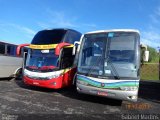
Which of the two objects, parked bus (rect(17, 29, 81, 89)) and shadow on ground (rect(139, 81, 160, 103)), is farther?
shadow on ground (rect(139, 81, 160, 103))

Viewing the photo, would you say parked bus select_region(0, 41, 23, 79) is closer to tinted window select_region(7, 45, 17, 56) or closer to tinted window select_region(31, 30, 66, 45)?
tinted window select_region(7, 45, 17, 56)

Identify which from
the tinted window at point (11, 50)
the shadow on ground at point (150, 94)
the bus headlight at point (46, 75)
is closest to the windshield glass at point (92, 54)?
the bus headlight at point (46, 75)

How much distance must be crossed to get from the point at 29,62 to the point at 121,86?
523 centimetres

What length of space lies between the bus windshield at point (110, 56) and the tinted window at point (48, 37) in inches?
80.7

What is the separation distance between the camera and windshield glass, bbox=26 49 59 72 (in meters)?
12.4

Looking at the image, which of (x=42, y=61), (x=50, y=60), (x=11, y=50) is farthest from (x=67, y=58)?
(x=11, y=50)

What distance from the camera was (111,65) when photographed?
10.5 metres

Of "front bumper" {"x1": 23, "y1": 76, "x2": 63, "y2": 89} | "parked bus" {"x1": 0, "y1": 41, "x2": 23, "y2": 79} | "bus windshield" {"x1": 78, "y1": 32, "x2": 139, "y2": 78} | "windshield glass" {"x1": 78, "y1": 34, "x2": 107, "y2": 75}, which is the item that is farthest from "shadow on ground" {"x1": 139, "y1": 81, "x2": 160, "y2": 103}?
"parked bus" {"x1": 0, "y1": 41, "x2": 23, "y2": 79}

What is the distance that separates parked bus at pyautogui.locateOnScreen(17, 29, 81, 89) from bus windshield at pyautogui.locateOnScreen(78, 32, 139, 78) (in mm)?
1499

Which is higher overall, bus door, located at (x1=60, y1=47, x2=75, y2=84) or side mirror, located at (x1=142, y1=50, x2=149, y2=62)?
side mirror, located at (x1=142, y1=50, x2=149, y2=62)

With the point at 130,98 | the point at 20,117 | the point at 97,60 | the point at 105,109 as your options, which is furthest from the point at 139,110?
the point at 20,117

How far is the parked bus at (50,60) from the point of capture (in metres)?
12.3

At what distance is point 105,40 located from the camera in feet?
36.1

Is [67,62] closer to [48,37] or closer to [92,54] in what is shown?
[48,37]
